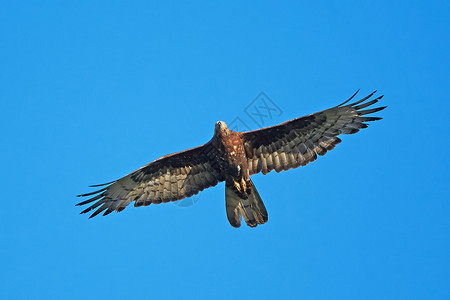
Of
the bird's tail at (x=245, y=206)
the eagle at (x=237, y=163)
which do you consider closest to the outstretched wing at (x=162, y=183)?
Answer: the eagle at (x=237, y=163)

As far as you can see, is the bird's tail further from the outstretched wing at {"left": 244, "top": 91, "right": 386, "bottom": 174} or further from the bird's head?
the bird's head

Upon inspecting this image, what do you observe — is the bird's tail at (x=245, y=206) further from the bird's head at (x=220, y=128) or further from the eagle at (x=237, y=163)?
the bird's head at (x=220, y=128)

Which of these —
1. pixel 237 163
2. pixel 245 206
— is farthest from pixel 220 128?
pixel 245 206

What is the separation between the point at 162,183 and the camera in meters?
15.9

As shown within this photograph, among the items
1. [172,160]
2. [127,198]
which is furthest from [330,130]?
[127,198]

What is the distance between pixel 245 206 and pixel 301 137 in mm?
2013

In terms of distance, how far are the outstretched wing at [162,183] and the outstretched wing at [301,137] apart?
40.7 inches

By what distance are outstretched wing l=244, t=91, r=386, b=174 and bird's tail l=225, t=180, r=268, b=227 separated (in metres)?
0.50

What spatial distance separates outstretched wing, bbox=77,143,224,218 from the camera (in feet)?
51.5

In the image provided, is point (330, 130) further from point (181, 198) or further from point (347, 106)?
point (181, 198)

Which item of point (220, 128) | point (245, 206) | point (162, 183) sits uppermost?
point (220, 128)

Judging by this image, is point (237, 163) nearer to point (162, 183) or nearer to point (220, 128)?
point (220, 128)

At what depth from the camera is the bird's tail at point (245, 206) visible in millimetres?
15227

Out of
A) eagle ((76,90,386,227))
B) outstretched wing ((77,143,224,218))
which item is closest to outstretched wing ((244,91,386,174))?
eagle ((76,90,386,227))
